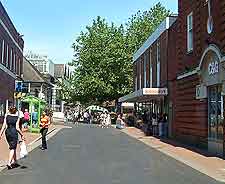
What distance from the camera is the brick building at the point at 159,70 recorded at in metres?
31.7

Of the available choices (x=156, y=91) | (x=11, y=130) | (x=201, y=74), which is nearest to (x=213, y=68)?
(x=201, y=74)

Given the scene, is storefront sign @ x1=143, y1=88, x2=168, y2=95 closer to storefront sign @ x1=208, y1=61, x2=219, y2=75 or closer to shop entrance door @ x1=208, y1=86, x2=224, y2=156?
shop entrance door @ x1=208, y1=86, x2=224, y2=156

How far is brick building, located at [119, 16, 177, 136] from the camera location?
31689 millimetres

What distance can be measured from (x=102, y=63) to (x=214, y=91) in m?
43.8

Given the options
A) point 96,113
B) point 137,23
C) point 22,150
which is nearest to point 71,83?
point 96,113

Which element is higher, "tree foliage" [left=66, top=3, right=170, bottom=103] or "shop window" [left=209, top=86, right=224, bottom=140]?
"tree foliage" [left=66, top=3, right=170, bottom=103]

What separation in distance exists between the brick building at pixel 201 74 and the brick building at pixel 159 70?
348 centimetres

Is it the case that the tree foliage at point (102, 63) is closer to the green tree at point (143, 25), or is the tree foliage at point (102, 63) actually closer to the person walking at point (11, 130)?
the green tree at point (143, 25)

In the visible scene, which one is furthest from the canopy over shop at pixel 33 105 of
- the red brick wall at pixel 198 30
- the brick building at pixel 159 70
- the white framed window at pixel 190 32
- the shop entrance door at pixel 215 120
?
the shop entrance door at pixel 215 120

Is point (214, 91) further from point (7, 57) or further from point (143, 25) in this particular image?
point (143, 25)

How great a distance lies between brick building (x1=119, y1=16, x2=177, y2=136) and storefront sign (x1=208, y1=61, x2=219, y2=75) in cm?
904

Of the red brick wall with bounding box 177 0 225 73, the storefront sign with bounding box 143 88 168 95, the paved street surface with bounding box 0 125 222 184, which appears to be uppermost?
the red brick wall with bounding box 177 0 225 73

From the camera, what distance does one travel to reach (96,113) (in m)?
68.3

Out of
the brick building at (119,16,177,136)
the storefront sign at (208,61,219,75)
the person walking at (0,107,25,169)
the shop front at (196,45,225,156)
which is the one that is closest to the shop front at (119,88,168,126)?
the brick building at (119,16,177,136)
